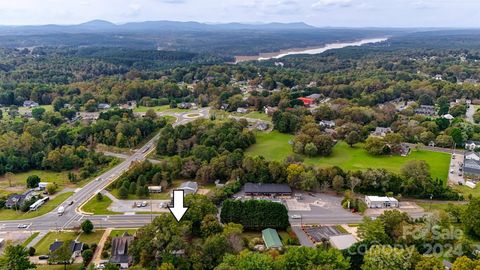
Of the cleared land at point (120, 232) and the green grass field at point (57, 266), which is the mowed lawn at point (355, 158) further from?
the green grass field at point (57, 266)

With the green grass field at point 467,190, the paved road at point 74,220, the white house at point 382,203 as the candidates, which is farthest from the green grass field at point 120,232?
the green grass field at point 467,190

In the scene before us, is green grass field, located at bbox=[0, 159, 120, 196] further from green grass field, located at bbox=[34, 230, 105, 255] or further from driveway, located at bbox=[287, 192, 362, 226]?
driveway, located at bbox=[287, 192, 362, 226]

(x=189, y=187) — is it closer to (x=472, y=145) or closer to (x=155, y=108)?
(x=472, y=145)

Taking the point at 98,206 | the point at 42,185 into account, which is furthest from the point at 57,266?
the point at 42,185

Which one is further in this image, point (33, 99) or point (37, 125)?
point (33, 99)

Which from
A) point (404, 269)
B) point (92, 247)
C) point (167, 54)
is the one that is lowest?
point (92, 247)

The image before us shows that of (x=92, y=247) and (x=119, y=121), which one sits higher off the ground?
(x=119, y=121)

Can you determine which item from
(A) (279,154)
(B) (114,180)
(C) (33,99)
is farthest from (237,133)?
(C) (33,99)

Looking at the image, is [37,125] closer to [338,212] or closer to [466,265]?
[338,212]
